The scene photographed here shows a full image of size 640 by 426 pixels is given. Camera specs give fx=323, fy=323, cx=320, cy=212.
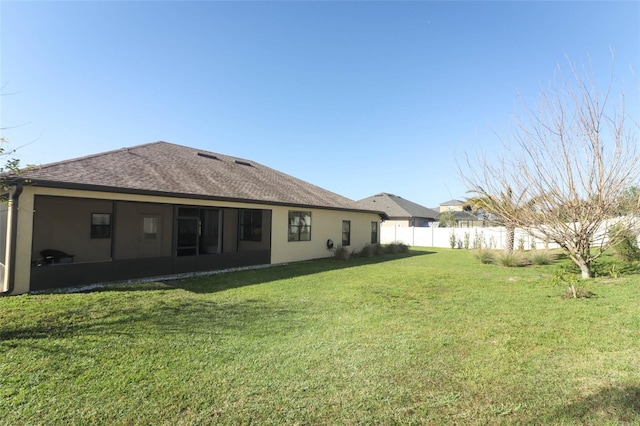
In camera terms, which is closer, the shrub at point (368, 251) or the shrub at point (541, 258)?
the shrub at point (541, 258)

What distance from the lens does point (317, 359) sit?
4109 millimetres

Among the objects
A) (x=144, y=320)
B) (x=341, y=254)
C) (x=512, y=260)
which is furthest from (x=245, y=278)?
(x=512, y=260)

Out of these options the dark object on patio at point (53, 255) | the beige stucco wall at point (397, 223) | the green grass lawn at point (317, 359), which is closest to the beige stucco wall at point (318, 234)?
the green grass lawn at point (317, 359)

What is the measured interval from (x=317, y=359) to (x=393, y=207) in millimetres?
34562

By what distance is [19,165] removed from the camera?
5781 mm

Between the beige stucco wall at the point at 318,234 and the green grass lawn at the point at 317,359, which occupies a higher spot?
the beige stucco wall at the point at 318,234

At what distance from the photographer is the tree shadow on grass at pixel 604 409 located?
2.76 meters

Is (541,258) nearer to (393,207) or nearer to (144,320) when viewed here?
(144,320)

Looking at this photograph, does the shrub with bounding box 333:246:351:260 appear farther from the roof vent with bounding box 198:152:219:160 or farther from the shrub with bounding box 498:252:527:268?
the roof vent with bounding box 198:152:219:160

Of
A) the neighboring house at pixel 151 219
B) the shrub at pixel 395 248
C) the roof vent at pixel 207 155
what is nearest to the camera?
the neighboring house at pixel 151 219

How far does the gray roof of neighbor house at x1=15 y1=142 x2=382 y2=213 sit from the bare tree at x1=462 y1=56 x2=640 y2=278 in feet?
26.5

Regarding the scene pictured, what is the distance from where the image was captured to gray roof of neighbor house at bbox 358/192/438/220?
36.4m

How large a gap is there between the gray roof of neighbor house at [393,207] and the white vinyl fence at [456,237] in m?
7.74

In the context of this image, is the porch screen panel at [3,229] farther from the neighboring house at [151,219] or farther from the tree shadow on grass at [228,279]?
the tree shadow on grass at [228,279]
